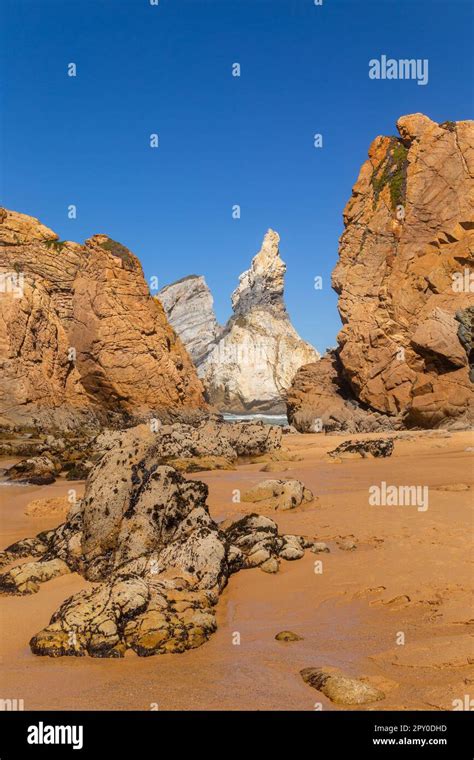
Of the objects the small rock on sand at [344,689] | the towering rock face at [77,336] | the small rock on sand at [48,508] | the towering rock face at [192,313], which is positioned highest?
the towering rock face at [192,313]

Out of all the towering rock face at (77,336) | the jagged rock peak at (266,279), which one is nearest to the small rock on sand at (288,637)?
the towering rock face at (77,336)

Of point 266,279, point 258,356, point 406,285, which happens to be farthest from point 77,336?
point 266,279

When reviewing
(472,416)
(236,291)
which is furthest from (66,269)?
(236,291)

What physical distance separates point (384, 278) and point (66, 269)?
2111 cm

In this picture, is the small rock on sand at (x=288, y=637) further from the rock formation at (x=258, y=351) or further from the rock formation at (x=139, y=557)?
the rock formation at (x=258, y=351)

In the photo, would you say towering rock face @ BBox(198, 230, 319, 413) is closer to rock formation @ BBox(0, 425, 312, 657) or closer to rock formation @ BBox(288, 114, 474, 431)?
rock formation @ BBox(288, 114, 474, 431)

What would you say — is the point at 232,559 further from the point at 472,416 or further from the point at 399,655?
the point at 472,416

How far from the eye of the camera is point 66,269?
39344 millimetres

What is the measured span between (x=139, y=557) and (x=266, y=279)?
107528 mm

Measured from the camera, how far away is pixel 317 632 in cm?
471

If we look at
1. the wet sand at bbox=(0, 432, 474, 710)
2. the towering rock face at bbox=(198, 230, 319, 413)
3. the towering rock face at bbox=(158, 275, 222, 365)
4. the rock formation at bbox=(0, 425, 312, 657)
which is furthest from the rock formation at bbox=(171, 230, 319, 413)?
the wet sand at bbox=(0, 432, 474, 710)

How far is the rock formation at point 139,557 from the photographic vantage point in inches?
177

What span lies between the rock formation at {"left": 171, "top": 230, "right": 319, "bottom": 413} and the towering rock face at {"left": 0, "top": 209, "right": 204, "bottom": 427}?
165ft

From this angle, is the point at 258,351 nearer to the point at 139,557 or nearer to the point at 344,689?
the point at 139,557
